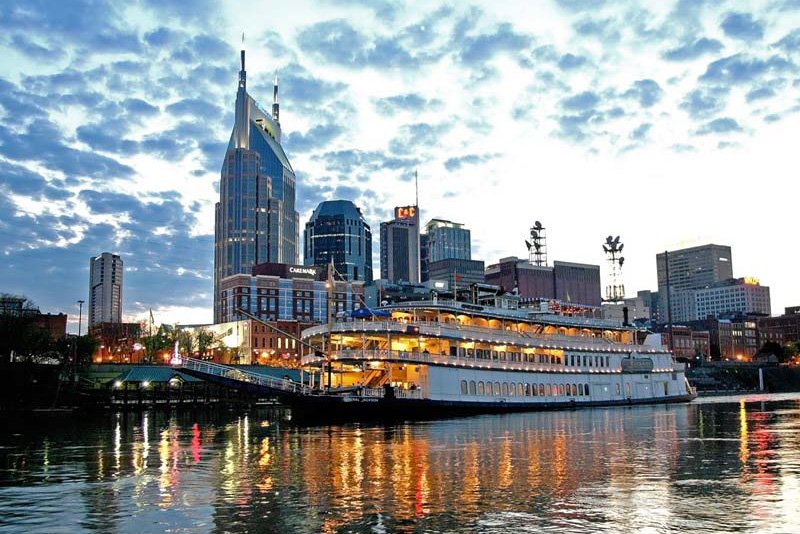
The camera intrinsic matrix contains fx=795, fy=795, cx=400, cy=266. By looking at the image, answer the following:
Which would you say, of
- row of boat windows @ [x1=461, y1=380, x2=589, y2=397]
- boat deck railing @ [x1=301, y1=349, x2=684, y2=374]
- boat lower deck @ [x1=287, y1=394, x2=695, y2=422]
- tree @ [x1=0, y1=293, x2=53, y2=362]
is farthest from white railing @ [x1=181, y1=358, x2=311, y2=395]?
tree @ [x1=0, y1=293, x2=53, y2=362]

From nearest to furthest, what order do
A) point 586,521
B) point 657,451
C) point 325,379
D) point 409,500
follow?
point 586,521
point 409,500
point 657,451
point 325,379

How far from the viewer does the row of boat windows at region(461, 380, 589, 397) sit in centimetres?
7719

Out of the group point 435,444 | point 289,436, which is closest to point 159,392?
point 289,436

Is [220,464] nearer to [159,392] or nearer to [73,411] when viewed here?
[73,411]

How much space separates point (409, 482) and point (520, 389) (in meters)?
A: 55.3

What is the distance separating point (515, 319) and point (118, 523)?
64.8 m

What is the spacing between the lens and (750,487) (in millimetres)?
27359

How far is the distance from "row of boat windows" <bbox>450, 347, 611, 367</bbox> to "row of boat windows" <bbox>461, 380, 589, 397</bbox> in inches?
99.7

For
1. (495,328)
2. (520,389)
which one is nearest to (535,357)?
(520,389)

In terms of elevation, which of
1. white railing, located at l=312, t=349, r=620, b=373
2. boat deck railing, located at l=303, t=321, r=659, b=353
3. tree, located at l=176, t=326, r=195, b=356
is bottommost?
white railing, located at l=312, t=349, r=620, b=373

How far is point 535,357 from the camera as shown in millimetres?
85750

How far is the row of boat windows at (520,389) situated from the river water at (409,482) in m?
23.9

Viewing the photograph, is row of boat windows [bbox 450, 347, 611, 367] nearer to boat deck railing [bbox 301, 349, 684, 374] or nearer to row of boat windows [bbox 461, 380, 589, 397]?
boat deck railing [bbox 301, 349, 684, 374]

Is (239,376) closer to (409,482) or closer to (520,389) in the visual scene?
(520,389)
